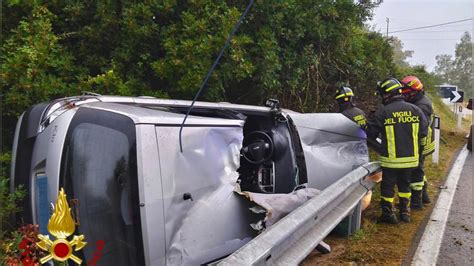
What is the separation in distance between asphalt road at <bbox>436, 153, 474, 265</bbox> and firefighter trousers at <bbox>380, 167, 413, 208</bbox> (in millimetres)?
629

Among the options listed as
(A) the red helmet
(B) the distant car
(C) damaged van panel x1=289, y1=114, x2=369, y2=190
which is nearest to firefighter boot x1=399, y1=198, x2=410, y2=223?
(C) damaged van panel x1=289, y1=114, x2=369, y2=190

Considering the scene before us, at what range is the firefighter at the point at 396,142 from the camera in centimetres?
493

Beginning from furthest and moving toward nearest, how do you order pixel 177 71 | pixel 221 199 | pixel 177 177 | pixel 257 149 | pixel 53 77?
pixel 177 71, pixel 53 77, pixel 257 149, pixel 221 199, pixel 177 177

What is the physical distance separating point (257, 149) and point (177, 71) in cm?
185

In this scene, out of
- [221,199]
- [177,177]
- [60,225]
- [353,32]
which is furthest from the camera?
[353,32]

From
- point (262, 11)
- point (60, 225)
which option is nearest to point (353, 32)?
point (262, 11)

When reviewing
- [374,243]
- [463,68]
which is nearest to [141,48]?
[374,243]

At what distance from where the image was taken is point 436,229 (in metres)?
4.76

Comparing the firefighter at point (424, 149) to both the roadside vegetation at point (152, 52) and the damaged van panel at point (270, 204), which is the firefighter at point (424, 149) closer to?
the roadside vegetation at point (152, 52)

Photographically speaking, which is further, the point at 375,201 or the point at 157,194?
the point at 375,201

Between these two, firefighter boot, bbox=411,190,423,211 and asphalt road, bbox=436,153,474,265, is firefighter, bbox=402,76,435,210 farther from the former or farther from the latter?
asphalt road, bbox=436,153,474,265

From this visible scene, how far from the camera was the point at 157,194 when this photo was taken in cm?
229

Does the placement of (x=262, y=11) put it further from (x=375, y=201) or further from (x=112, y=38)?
(x=375, y=201)

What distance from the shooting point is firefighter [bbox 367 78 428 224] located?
4934 mm
